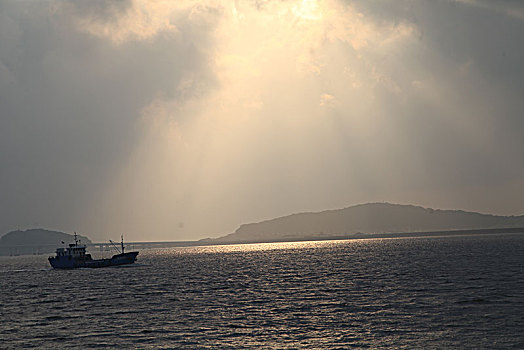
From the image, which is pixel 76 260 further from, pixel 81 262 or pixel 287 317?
pixel 287 317

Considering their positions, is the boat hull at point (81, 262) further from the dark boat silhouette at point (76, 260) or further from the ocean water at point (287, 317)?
the ocean water at point (287, 317)

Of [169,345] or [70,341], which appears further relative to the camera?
[70,341]

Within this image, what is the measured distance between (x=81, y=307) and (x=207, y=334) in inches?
1145

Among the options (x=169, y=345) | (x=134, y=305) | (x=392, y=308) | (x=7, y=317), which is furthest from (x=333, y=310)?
(x=7, y=317)

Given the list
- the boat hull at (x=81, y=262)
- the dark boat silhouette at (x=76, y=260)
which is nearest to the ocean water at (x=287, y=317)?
the boat hull at (x=81, y=262)

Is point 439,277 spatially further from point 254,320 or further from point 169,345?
point 169,345

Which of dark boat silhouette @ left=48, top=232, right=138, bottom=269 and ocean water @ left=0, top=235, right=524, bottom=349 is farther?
dark boat silhouette @ left=48, top=232, right=138, bottom=269

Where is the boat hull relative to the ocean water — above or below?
above

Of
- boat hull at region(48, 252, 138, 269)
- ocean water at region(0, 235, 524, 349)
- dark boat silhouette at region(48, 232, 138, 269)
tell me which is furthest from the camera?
dark boat silhouette at region(48, 232, 138, 269)

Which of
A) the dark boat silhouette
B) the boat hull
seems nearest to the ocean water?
the boat hull

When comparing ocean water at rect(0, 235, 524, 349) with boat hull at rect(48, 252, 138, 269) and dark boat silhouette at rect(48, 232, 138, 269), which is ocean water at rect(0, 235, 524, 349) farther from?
dark boat silhouette at rect(48, 232, 138, 269)

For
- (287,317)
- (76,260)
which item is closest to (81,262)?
(76,260)

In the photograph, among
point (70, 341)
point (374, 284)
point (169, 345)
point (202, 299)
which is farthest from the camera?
point (374, 284)

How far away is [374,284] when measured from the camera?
7962 centimetres
